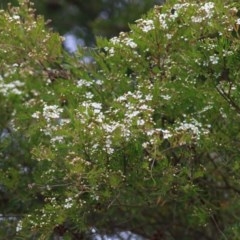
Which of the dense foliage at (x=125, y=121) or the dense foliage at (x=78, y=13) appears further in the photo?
the dense foliage at (x=78, y=13)

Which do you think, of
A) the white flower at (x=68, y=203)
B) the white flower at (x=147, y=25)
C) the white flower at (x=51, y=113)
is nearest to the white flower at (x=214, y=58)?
the white flower at (x=147, y=25)

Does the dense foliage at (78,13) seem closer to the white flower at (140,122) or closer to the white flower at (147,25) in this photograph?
the white flower at (147,25)

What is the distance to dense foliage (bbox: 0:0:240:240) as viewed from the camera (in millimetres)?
2955

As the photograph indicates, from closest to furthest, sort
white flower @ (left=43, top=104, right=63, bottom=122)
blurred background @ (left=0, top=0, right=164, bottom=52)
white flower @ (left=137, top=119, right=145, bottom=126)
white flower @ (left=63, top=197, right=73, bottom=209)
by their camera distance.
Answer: white flower @ (left=137, top=119, right=145, bottom=126)
white flower @ (left=63, top=197, right=73, bottom=209)
white flower @ (left=43, top=104, right=63, bottom=122)
blurred background @ (left=0, top=0, right=164, bottom=52)

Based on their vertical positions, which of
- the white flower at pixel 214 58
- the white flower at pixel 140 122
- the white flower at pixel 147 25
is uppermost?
the white flower at pixel 147 25

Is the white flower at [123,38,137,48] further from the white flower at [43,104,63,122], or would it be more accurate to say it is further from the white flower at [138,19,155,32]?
the white flower at [43,104,63,122]

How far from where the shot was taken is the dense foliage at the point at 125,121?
2.96m

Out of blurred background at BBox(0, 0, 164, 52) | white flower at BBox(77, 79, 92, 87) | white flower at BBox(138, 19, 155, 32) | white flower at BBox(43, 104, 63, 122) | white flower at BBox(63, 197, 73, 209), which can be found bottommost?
white flower at BBox(63, 197, 73, 209)

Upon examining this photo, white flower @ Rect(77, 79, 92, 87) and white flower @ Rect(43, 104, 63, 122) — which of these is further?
white flower @ Rect(77, 79, 92, 87)

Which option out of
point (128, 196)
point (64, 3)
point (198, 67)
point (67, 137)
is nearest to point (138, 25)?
point (198, 67)

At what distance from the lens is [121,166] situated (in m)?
3.01

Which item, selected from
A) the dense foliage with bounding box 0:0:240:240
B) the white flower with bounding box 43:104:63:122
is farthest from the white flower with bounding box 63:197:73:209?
the white flower with bounding box 43:104:63:122

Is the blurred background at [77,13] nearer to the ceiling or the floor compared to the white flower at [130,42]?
nearer to the ceiling

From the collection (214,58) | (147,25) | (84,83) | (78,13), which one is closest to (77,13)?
(78,13)
